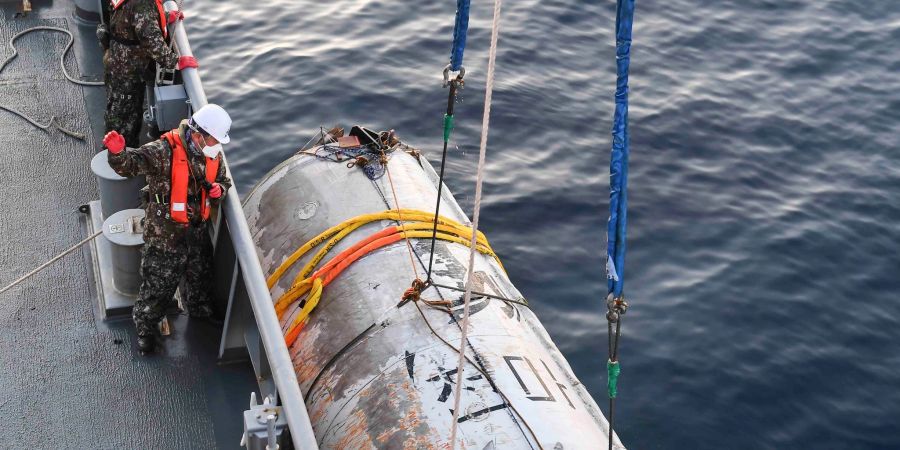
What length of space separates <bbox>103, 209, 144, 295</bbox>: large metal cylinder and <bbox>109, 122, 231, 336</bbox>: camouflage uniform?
0.57ft

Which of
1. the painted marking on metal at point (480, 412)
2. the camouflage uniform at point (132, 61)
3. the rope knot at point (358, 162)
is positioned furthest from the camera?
the camouflage uniform at point (132, 61)

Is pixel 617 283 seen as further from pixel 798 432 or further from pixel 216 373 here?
pixel 798 432

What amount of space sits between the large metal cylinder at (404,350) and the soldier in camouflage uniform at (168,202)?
25.2 inches

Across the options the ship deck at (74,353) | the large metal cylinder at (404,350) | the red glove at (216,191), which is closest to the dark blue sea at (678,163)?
the large metal cylinder at (404,350)

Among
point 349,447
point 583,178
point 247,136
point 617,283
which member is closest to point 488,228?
point 583,178

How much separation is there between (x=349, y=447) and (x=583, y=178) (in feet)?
22.0

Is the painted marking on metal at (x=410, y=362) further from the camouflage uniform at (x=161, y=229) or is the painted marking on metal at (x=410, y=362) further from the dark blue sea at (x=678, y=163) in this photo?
the dark blue sea at (x=678, y=163)

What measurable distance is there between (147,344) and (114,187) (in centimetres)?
115

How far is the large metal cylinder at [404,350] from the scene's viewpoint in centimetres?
492

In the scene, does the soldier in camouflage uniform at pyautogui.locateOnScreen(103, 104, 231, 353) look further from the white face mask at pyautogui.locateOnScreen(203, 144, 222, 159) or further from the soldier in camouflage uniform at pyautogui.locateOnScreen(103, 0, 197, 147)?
the soldier in camouflage uniform at pyautogui.locateOnScreen(103, 0, 197, 147)

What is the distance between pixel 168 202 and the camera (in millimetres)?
5957

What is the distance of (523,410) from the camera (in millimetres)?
4941

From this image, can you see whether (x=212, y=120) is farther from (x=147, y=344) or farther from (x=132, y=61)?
(x=132, y=61)

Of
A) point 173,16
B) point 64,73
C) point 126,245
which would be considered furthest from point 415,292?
point 64,73
